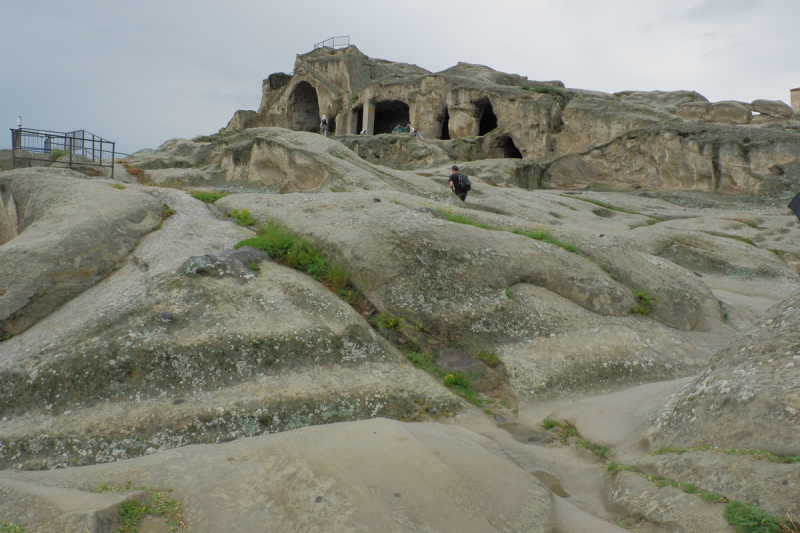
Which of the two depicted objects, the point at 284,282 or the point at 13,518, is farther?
the point at 284,282

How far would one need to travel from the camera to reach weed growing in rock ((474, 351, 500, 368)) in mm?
8273

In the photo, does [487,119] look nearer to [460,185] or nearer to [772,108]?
[772,108]

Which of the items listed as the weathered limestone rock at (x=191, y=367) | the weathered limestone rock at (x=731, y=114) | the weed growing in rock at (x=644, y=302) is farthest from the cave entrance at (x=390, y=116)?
the weathered limestone rock at (x=191, y=367)

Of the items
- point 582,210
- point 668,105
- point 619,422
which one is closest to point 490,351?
point 619,422

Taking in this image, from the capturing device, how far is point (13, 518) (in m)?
3.75

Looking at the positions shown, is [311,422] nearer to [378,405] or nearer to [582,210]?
[378,405]

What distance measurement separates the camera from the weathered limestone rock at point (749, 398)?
4.76 meters

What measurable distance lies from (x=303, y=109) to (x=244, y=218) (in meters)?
42.8

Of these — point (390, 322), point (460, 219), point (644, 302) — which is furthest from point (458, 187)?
point (390, 322)

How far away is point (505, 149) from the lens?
121 ft

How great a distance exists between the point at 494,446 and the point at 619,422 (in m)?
1.72

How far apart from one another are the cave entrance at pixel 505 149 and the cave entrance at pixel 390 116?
1182 cm

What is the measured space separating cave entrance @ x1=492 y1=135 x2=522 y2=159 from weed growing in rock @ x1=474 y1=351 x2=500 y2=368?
2929cm

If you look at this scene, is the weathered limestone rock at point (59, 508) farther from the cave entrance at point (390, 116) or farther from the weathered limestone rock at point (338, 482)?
the cave entrance at point (390, 116)
